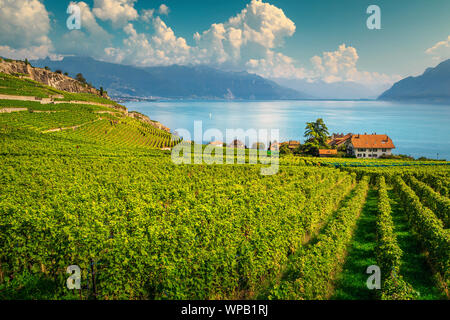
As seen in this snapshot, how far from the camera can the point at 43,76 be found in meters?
128

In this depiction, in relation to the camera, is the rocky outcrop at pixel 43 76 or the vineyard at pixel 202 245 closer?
the vineyard at pixel 202 245

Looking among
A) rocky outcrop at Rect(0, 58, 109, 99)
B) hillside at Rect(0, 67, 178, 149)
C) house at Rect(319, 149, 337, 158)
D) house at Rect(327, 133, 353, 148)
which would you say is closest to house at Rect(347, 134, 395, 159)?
house at Rect(327, 133, 353, 148)

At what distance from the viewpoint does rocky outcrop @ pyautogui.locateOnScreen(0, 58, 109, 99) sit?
110m

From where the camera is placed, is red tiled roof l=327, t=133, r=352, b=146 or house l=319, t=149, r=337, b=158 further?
red tiled roof l=327, t=133, r=352, b=146

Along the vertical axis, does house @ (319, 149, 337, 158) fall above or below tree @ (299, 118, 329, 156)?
below

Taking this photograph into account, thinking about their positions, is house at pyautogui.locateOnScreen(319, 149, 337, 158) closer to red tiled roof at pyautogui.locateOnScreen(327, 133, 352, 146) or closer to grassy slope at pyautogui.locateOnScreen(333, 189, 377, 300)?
red tiled roof at pyautogui.locateOnScreen(327, 133, 352, 146)

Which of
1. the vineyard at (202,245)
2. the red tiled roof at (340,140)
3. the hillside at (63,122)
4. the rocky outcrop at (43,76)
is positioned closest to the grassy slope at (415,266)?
the vineyard at (202,245)

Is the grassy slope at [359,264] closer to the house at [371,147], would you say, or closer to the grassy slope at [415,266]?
the grassy slope at [415,266]

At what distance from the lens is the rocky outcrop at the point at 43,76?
4331 inches

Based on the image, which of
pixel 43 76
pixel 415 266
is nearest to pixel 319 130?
pixel 415 266

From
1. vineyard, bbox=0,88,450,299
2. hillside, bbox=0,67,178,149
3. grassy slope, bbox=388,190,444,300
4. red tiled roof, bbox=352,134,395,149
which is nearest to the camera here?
vineyard, bbox=0,88,450,299

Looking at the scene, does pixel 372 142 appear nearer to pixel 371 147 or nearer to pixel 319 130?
pixel 371 147

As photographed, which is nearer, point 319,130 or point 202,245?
point 202,245
